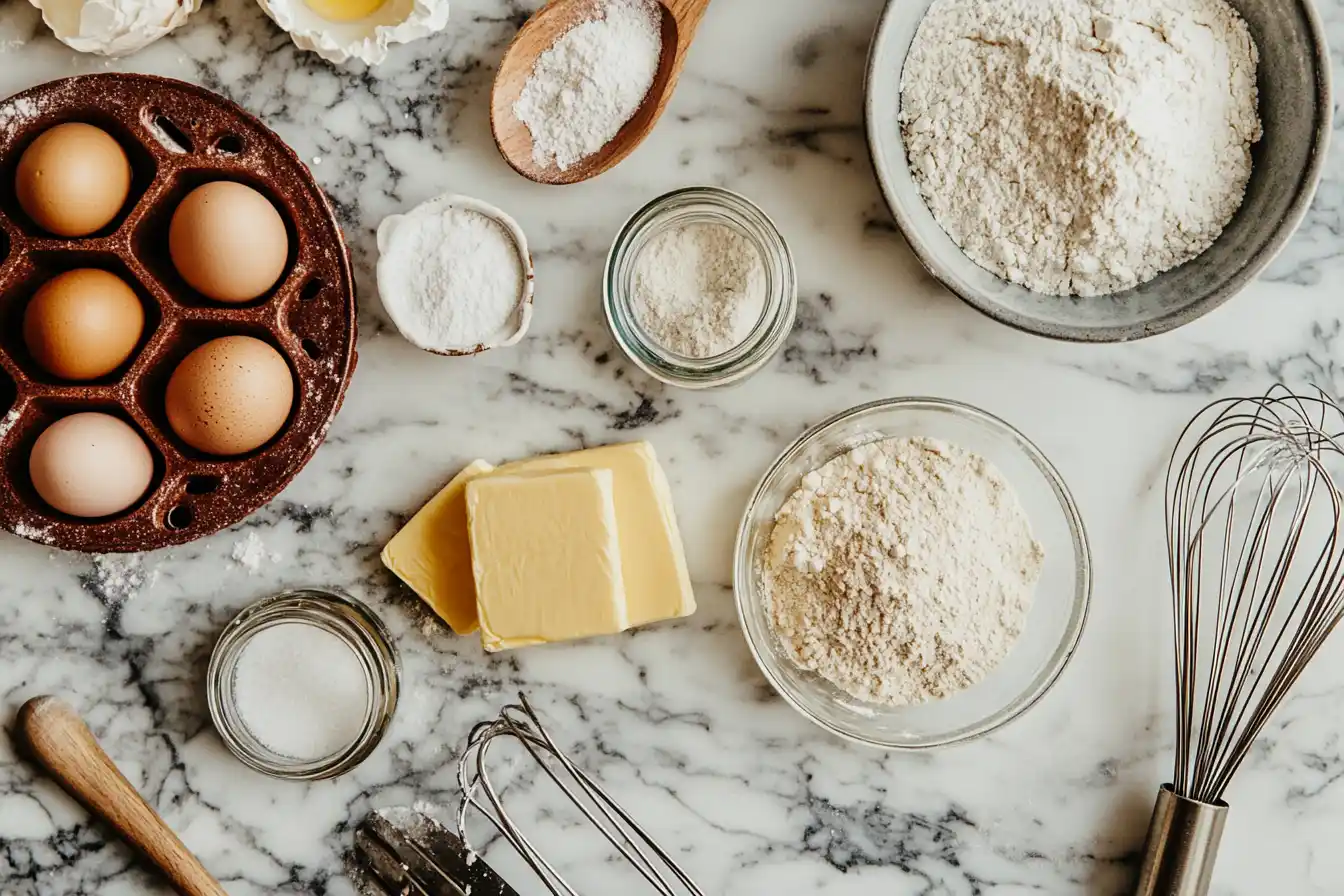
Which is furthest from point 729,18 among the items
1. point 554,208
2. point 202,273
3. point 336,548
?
point 336,548

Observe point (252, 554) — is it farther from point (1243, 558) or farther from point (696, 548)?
point (1243, 558)

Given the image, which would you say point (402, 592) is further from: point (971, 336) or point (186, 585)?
point (971, 336)

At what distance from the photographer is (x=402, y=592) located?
1.16m

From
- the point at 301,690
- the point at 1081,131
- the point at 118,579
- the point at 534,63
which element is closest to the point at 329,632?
the point at 301,690

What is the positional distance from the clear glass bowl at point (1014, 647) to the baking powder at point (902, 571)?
0.08 ft

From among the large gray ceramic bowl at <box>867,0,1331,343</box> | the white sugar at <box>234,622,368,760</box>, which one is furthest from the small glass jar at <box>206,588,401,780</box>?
the large gray ceramic bowl at <box>867,0,1331,343</box>

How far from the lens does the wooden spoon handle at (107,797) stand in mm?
1115

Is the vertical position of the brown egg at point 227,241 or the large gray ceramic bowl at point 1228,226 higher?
the large gray ceramic bowl at point 1228,226

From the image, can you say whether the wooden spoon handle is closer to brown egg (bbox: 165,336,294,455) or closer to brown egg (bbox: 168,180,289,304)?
brown egg (bbox: 165,336,294,455)

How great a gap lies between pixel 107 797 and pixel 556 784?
1.63 feet

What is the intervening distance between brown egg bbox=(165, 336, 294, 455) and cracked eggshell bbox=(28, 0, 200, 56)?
0.35 m

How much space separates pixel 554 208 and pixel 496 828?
0.71 m

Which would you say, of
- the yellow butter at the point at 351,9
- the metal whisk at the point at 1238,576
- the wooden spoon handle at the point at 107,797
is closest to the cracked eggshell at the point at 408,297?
the yellow butter at the point at 351,9

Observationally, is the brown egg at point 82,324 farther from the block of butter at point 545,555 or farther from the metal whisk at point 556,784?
the metal whisk at point 556,784
